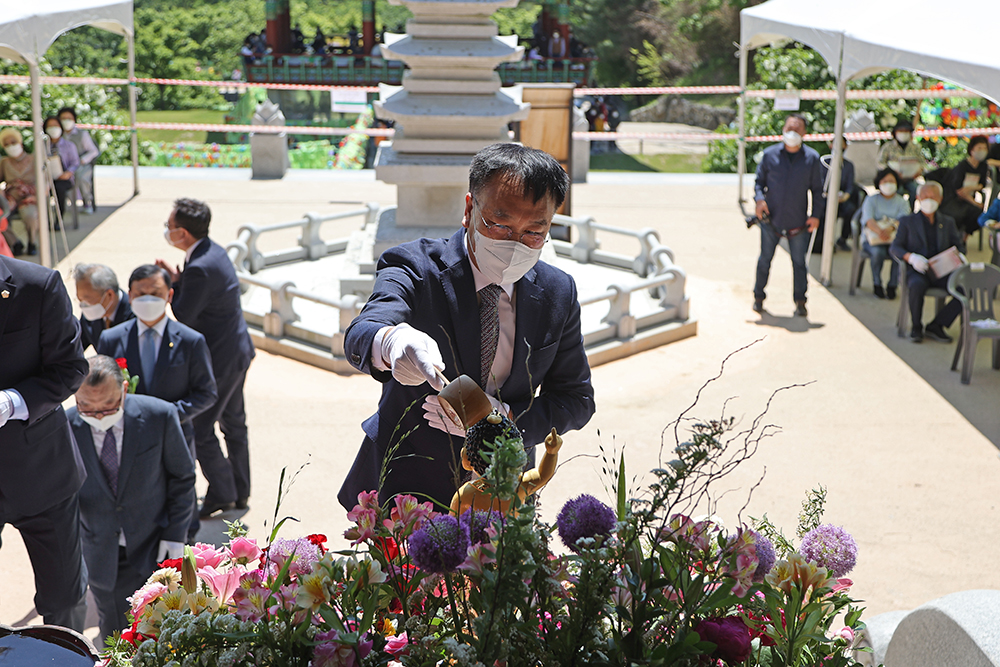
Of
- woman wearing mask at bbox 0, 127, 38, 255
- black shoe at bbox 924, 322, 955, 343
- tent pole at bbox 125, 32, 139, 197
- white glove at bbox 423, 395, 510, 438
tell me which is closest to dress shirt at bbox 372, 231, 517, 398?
white glove at bbox 423, 395, 510, 438

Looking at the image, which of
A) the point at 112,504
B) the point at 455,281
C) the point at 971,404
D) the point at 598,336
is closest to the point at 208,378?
the point at 112,504

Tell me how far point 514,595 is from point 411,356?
30.3 inches

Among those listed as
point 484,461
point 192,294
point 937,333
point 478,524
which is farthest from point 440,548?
point 937,333

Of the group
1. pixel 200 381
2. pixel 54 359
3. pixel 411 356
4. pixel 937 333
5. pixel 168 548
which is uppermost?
pixel 411 356

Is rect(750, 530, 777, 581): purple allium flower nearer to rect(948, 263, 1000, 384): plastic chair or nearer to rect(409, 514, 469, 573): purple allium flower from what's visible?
rect(409, 514, 469, 573): purple allium flower

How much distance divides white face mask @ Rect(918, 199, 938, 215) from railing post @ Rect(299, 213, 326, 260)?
19.4 feet

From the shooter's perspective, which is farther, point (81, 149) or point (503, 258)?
point (81, 149)

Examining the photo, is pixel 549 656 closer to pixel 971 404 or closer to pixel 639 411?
pixel 639 411

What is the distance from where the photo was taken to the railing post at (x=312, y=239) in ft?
33.9

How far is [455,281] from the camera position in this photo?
2.43 metres

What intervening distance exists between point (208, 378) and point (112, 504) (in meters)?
0.93

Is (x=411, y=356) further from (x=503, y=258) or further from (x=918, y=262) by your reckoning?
(x=918, y=262)

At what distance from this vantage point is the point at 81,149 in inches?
505

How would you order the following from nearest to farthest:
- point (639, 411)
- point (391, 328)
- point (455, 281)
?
point (391, 328) < point (455, 281) < point (639, 411)
